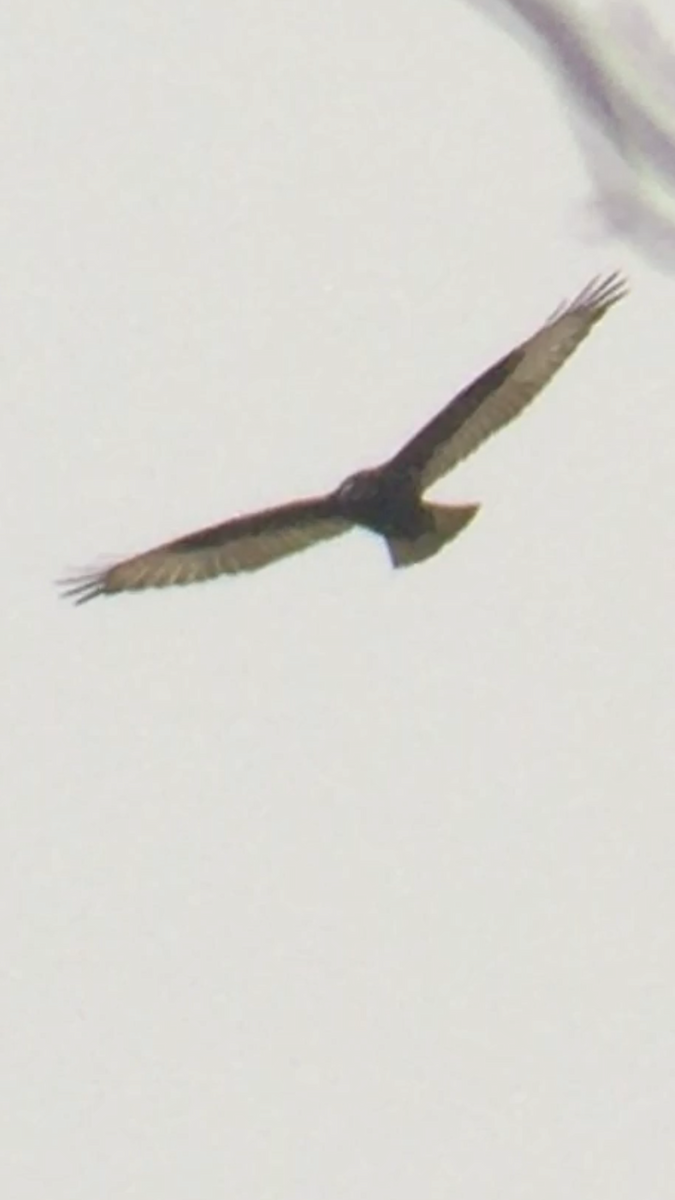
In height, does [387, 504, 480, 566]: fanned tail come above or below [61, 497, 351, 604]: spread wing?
below

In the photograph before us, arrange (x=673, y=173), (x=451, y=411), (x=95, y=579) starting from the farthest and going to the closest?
(x=673, y=173)
(x=95, y=579)
(x=451, y=411)

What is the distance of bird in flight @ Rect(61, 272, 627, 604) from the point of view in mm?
2193

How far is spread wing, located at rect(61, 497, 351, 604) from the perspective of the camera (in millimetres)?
2217

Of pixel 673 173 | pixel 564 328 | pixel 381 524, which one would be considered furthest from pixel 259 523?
pixel 673 173

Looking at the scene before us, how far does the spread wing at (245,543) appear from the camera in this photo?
2.22 metres

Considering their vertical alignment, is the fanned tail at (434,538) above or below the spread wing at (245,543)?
below

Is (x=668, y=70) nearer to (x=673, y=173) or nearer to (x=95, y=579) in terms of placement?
(x=673, y=173)

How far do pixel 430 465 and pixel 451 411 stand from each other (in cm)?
4

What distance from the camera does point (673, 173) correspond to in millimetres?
2535

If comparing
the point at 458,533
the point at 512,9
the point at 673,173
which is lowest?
the point at 458,533

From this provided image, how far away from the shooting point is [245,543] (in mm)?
2223

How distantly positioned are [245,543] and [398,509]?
0.10 metres

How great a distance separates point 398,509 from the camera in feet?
7.32

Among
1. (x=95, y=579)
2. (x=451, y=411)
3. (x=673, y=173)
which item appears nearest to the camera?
(x=451, y=411)
